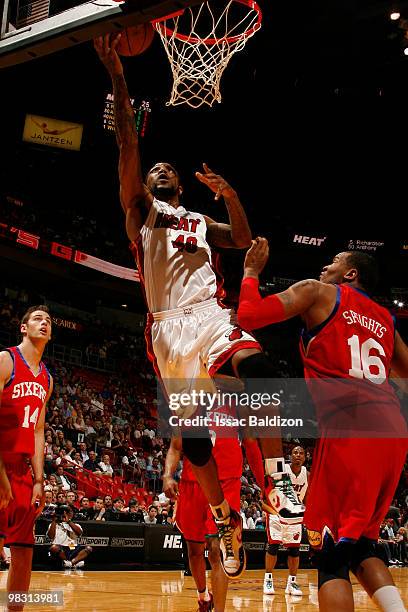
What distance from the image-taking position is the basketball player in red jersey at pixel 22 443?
195 inches

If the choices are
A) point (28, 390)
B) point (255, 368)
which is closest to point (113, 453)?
point (28, 390)

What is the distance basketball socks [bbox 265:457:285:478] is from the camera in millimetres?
3998

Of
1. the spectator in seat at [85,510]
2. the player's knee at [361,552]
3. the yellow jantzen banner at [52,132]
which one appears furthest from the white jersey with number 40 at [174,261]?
the yellow jantzen banner at [52,132]

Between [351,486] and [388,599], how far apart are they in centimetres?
59

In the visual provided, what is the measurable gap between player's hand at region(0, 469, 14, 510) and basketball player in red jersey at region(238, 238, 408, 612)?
228 cm

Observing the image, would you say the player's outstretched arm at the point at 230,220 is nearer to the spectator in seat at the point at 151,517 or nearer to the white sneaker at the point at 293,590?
the white sneaker at the point at 293,590

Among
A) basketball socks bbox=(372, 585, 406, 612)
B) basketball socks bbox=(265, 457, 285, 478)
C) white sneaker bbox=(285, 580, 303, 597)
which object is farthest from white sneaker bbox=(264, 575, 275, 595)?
basketball socks bbox=(372, 585, 406, 612)

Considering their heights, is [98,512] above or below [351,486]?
below

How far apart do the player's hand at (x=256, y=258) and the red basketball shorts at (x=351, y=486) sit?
1.06m

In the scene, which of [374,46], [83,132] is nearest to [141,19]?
[374,46]

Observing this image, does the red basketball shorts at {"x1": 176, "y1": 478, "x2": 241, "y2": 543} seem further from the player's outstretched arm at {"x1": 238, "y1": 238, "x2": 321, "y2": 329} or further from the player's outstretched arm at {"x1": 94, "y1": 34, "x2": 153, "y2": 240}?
the player's outstretched arm at {"x1": 238, "y1": 238, "x2": 321, "y2": 329}

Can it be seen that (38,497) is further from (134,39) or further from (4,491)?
(134,39)

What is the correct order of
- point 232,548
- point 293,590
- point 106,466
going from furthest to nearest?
1. point 106,466
2. point 293,590
3. point 232,548

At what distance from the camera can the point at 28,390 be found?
532 cm
